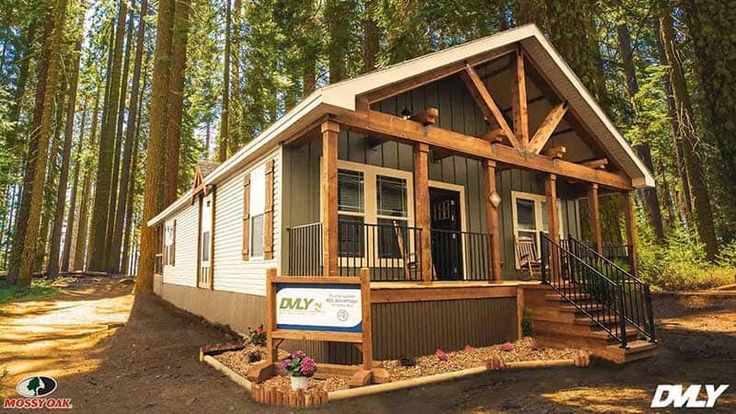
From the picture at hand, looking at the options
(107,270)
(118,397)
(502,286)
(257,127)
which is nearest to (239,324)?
(118,397)

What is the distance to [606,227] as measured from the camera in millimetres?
11320

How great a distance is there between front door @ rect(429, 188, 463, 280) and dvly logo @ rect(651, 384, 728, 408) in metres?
4.56

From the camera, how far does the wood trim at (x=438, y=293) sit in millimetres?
6320

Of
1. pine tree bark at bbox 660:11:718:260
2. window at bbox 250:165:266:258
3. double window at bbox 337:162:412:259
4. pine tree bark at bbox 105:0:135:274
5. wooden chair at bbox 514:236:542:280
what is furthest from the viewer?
pine tree bark at bbox 105:0:135:274

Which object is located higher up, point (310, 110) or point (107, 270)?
point (310, 110)

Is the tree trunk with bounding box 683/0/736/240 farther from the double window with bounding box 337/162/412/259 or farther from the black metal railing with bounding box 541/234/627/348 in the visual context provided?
the double window with bounding box 337/162/412/259

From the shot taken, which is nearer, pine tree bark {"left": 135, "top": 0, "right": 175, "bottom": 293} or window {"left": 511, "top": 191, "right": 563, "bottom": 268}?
window {"left": 511, "top": 191, "right": 563, "bottom": 268}

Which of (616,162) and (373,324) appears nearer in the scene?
(373,324)

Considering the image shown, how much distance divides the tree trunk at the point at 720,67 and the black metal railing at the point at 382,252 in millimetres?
4186

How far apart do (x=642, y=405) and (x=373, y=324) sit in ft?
10.6

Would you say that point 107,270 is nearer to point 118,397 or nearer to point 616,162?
point 118,397

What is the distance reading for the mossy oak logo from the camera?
5819mm

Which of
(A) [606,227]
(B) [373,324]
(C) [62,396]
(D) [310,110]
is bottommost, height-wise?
(C) [62,396]

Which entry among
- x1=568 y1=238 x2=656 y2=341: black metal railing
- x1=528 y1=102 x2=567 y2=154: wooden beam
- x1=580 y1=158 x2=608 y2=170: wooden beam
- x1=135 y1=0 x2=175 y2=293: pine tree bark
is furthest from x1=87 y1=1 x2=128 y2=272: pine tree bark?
x1=568 y1=238 x2=656 y2=341: black metal railing
